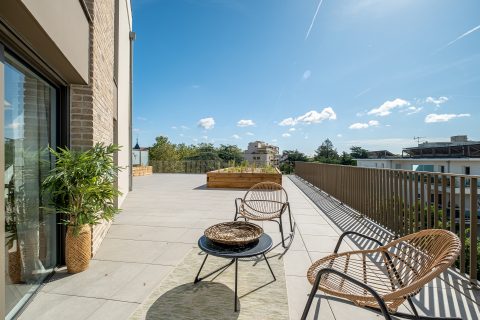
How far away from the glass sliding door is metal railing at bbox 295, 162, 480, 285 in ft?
11.9

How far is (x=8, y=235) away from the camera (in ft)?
5.53

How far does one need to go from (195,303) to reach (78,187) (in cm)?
151

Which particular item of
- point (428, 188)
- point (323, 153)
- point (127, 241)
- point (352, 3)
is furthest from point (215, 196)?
point (323, 153)

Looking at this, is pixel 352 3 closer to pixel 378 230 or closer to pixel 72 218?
pixel 378 230

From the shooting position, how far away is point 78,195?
231 cm

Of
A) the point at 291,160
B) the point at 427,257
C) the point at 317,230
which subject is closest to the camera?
the point at 427,257

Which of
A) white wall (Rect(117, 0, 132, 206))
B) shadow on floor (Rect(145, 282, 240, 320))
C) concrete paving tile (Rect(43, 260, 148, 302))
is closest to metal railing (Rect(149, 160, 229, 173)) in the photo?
white wall (Rect(117, 0, 132, 206))

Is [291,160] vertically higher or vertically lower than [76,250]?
higher

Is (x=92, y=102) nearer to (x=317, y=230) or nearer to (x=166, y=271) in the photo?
(x=166, y=271)

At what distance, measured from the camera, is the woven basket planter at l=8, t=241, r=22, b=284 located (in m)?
1.70

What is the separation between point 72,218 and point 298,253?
2451mm

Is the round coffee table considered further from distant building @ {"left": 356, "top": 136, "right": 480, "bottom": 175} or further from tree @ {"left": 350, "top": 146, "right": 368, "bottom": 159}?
tree @ {"left": 350, "top": 146, "right": 368, "bottom": 159}

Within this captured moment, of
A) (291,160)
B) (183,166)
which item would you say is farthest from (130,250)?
(291,160)

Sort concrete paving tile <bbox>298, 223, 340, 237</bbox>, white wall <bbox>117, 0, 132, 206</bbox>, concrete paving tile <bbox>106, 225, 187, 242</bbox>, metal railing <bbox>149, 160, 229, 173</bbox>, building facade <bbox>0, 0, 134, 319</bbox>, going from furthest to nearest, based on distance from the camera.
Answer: metal railing <bbox>149, 160, 229, 173</bbox> < white wall <bbox>117, 0, 132, 206</bbox> < concrete paving tile <bbox>298, 223, 340, 237</bbox> < concrete paving tile <bbox>106, 225, 187, 242</bbox> < building facade <bbox>0, 0, 134, 319</bbox>
